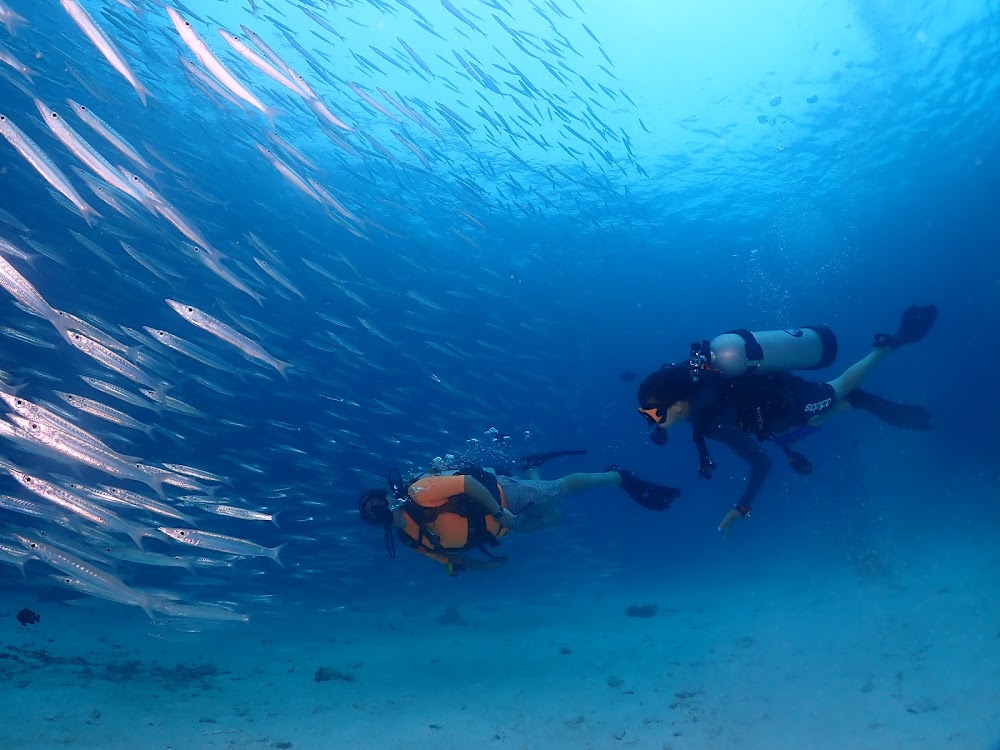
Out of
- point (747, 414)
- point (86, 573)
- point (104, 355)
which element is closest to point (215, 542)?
point (86, 573)

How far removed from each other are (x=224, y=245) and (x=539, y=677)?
20.8 m

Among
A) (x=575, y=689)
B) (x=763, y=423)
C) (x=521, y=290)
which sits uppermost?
(x=521, y=290)

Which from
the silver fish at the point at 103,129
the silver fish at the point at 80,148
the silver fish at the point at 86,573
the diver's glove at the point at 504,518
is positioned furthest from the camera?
the silver fish at the point at 103,129

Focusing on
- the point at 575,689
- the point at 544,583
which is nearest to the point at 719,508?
the point at 544,583

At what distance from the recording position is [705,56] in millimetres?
21547

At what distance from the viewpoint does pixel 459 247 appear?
3139cm

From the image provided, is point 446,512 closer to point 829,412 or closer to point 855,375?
point 829,412

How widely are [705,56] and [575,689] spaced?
Result: 23.2 meters

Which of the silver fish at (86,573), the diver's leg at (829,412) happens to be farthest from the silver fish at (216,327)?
the diver's leg at (829,412)

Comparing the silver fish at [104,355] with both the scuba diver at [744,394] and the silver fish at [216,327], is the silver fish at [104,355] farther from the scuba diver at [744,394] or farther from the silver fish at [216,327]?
the scuba diver at [744,394]

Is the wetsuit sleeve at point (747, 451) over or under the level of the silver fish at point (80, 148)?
under

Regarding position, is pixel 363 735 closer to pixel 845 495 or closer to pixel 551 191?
pixel 551 191

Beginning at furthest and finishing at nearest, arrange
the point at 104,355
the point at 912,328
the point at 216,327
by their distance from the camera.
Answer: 1. the point at 216,327
2. the point at 912,328
3. the point at 104,355

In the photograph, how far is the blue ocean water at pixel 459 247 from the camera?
43.7ft
